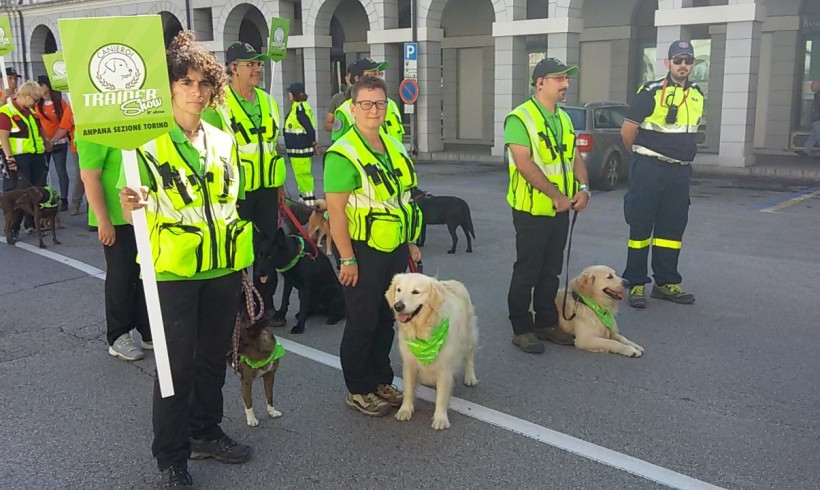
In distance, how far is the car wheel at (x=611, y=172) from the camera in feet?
44.7

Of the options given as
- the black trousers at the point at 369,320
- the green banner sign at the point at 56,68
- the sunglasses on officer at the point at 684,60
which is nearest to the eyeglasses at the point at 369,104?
the black trousers at the point at 369,320

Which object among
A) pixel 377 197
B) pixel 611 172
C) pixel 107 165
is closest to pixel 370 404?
pixel 377 197

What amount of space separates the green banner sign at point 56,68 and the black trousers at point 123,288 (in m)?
5.10

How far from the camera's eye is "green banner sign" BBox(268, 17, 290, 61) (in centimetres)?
1006

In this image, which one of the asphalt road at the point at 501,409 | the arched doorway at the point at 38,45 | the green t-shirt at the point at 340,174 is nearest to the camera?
the asphalt road at the point at 501,409

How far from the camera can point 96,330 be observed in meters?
6.01

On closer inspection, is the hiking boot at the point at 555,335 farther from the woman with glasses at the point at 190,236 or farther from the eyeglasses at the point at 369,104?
the woman with glasses at the point at 190,236

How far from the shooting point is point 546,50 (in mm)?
21062

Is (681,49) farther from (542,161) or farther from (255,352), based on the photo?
(255,352)

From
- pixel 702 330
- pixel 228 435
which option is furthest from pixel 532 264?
pixel 228 435

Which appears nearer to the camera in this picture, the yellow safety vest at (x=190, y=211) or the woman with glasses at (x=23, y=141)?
the yellow safety vest at (x=190, y=211)

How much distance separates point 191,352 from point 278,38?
7.93 metres

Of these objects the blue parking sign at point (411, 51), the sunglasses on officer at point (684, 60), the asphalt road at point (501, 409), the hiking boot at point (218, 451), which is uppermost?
the blue parking sign at point (411, 51)

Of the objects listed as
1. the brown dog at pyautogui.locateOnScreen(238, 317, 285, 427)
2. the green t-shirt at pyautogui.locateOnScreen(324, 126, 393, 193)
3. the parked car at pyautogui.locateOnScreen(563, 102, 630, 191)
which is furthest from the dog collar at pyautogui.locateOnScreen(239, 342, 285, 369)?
the parked car at pyautogui.locateOnScreen(563, 102, 630, 191)
